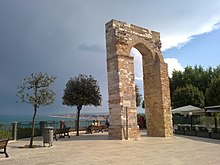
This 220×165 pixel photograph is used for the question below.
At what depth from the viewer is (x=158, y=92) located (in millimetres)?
15922

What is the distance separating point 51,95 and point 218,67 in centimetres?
3308

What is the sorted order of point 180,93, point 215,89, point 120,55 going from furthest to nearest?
point 180,93 < point 215,89 < point 120,55

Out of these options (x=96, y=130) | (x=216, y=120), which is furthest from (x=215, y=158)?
(x=96, y=130)

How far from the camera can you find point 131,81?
47.5 ft

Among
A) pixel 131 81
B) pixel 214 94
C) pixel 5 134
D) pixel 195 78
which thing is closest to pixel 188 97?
pixel 214 94

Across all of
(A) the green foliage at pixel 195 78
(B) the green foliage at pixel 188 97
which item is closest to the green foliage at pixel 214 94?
(B) the green foliage at pixel 188 97

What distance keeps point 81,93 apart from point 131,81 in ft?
19.1

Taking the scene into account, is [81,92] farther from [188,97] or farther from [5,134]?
[188,97]

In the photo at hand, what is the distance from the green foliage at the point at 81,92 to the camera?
18.7 metres

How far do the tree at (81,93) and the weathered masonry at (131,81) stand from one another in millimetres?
4631

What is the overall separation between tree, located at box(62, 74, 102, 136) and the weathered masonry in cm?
463

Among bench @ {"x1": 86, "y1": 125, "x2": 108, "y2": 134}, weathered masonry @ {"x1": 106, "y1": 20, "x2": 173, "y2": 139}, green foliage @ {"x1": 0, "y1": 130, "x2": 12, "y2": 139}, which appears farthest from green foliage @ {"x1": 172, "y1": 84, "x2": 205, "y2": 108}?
green foliage @ {"x1": 0, "y1": 130, "x2": 12, "y2": 139}

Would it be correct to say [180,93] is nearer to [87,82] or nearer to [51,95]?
[87,82]

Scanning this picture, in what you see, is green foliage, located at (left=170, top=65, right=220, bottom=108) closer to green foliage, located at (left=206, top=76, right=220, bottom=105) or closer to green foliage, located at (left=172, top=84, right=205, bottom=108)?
green foliage, located at (left=172, top=84, right=205, bottom=108)
